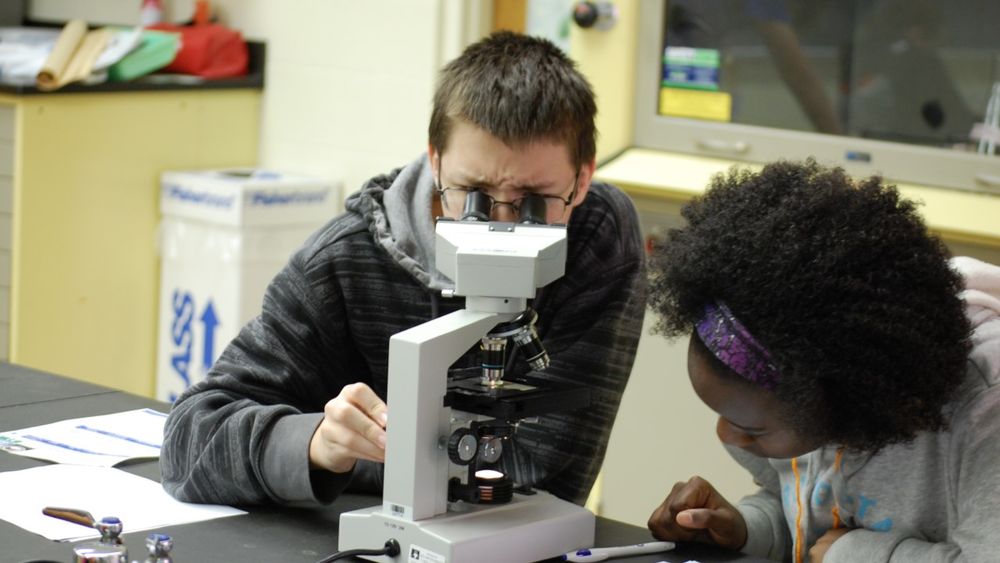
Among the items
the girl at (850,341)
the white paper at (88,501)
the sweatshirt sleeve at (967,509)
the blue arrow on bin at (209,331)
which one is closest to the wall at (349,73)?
the blue arrow on bin at (209,331)

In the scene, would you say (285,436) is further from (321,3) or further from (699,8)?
(321,3)

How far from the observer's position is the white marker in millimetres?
1491

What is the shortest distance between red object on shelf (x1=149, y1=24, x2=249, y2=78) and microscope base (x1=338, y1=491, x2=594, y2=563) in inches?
107

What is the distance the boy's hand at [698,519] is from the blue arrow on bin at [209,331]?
2.42 metres

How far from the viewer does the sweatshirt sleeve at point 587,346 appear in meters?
1.75

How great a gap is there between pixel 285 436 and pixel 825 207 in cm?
69

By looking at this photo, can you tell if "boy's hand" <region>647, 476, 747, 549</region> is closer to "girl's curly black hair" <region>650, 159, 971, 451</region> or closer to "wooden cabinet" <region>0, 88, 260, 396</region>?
"girl's curly black hair" <region>650, 159, 971, 451</region>

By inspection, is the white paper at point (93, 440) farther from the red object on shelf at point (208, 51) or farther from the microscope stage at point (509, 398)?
the red object on shelf at point (208, 51)

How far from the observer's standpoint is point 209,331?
3834 millimetres

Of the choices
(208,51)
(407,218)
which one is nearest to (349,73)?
(208,51)

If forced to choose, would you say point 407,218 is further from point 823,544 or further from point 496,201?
point 823,544

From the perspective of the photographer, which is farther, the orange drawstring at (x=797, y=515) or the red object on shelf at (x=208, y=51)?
the red object on shelf at (x=208, y=51)

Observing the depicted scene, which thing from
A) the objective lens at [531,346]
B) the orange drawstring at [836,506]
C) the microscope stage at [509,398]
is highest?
the objective lens at [531,346]

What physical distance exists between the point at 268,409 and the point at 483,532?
37 cm
